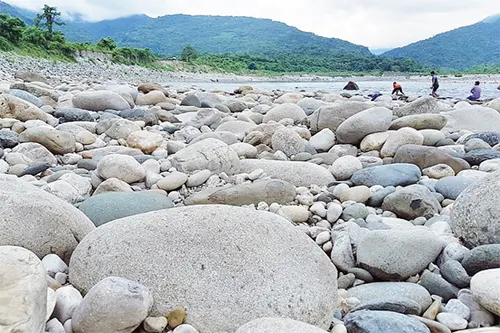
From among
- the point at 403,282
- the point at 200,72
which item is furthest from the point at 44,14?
the point at 403,282

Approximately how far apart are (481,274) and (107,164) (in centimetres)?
364

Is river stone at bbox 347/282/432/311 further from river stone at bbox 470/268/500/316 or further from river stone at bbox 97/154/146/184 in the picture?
river stone at bbox 97/154/146/184

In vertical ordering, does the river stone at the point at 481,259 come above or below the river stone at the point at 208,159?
above

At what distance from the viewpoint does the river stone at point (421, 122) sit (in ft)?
23.5

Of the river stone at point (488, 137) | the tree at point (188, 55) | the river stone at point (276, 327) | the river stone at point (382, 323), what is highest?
the river stone at point (488, 137)

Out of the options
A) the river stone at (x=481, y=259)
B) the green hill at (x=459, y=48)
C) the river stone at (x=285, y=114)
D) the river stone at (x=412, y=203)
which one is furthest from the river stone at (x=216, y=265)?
the green hill at (x=459, y=48)

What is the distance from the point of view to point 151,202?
13.6 ft

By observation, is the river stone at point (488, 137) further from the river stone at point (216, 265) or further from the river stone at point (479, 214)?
the river stone at point (216, 265)

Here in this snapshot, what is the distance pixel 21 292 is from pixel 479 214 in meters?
2.84

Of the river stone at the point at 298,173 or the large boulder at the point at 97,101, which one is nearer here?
the river stone at the point at 298,173

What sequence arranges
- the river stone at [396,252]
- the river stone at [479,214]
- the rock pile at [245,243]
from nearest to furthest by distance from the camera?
the rock pile at [245,243] → the river stone at [396,252] → the river stone at [479,214]

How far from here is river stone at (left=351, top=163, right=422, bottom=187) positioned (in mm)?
4875

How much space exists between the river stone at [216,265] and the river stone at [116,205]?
1039mm

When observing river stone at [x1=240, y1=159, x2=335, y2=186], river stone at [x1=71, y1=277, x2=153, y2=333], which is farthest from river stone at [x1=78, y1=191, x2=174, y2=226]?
river stone at [x1=71, y1=277, x2=153, y2=333]
